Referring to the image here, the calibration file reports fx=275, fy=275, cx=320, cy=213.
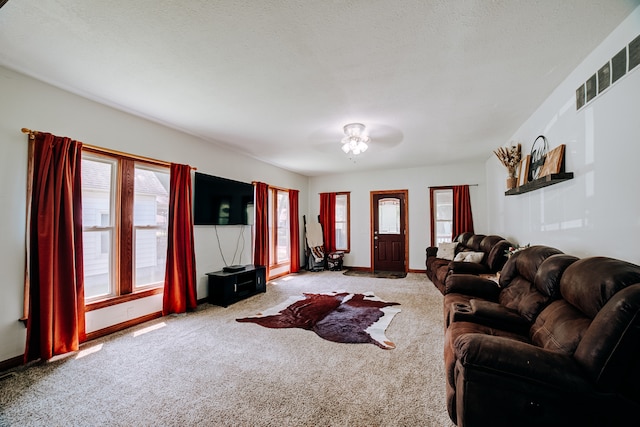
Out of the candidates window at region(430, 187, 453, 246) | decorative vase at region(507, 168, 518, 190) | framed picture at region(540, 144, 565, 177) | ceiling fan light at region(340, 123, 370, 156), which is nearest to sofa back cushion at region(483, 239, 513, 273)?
decorative vase at region(507, 168, 518, 190)

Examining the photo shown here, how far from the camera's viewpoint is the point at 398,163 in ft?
20.8

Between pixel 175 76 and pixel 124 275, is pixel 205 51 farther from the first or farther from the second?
pixel 124 275

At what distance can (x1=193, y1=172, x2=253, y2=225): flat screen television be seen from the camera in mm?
4293

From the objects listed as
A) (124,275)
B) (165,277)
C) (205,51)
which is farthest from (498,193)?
(124,275)

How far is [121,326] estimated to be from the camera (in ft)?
10.8

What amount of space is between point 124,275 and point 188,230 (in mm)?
940

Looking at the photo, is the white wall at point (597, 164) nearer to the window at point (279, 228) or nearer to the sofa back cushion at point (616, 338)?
the sofa back cushion at point (616, 338)

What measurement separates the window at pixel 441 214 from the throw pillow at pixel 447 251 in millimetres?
889

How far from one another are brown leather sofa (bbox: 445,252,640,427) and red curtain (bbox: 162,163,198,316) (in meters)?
3.51

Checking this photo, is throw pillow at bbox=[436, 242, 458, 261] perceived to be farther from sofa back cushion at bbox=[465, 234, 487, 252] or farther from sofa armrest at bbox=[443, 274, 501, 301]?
sofa armrest at bbox=[443, 274, 501, 301]

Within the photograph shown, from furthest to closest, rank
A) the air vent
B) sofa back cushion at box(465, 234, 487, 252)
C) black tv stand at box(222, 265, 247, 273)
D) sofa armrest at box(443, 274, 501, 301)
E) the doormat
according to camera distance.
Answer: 1. the doormat
2. sofa back cushion at box(465, 234, 487, 252)
3. black tv stand at box(222, 265, 247, 273)
4. sofa armrest at box(443, 274, 501, 301)
5. the air vent

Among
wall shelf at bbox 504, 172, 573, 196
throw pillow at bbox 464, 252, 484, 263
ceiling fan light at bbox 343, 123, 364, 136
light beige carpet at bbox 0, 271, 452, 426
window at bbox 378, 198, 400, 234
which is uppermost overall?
ceiling fan light at bbox 343, 123, 364, 136

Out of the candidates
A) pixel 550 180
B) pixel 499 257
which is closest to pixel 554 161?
pixel 550 180

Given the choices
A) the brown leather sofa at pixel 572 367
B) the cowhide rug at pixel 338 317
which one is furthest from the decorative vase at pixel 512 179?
the brown leather sofa at pixel 572 367
